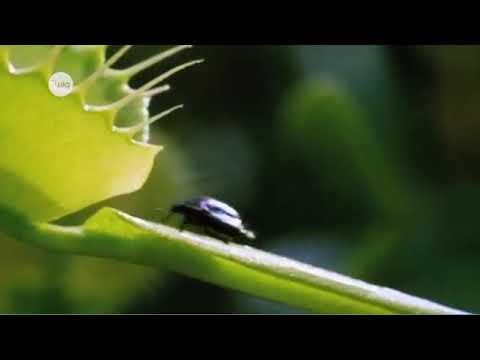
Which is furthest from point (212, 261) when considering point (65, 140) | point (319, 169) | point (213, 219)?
point (319, 169)

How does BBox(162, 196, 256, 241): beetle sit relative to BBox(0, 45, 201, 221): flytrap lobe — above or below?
above

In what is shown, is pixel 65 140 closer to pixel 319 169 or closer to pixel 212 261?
pixel 212 261

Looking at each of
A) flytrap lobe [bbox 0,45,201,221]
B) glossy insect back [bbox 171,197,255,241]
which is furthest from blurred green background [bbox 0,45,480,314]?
flytrap lobe [bbox 0,45,201,221]

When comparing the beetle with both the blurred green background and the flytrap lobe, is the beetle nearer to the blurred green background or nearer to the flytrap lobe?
the flytrap lobe

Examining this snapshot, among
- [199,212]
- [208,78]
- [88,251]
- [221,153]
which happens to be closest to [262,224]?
[221,153]

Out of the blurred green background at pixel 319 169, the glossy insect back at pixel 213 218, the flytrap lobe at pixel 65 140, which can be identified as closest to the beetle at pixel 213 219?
the glossy insect back at pixel 213 218
